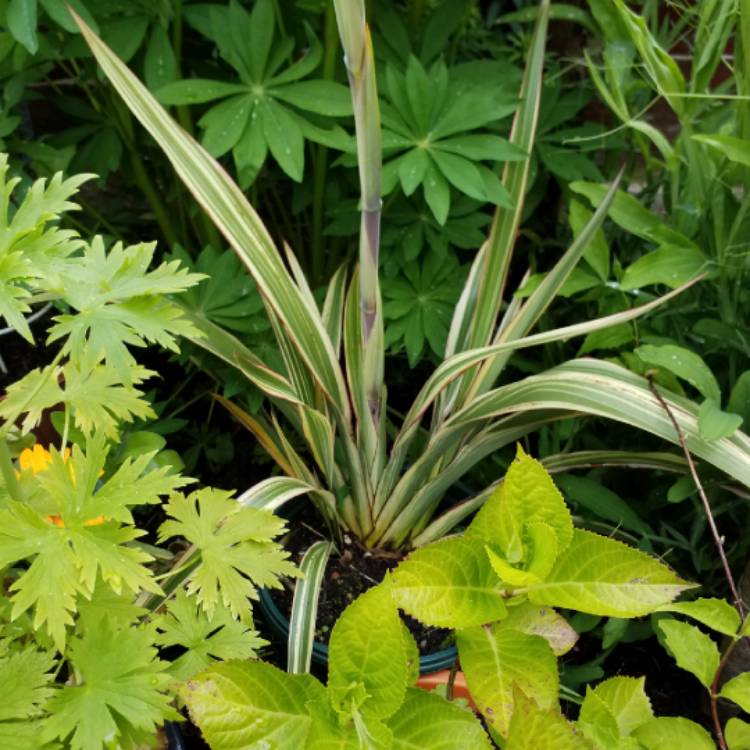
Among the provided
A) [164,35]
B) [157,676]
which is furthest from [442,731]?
[164,35]

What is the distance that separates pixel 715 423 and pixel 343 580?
48 cm

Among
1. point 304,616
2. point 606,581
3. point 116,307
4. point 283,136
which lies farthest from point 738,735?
point 283,136

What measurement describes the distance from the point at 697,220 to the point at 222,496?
2.14 feet

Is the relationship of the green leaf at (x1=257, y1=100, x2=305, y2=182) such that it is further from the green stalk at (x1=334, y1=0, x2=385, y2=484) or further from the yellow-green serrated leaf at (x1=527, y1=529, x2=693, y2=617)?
the yellow-green serrated leaf at (x1=527, y1=529, x2=693, y2=617)

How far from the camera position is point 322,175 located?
1.33 m

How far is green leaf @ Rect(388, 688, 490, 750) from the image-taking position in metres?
0.77

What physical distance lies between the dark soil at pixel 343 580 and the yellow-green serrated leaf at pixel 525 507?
315mm

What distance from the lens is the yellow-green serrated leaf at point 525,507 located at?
81 cm

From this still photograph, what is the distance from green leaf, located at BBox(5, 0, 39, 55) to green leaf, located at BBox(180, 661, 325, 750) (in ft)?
2.25

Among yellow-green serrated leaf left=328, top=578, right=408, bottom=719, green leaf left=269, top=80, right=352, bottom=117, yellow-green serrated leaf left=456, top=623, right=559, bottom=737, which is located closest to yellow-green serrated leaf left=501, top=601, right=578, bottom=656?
yellow-green serrated leaf left=456, top=623, right=559, bottom=737

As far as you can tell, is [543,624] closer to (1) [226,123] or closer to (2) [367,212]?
(2) [367,212]

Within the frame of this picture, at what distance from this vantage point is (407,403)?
1.55 meters

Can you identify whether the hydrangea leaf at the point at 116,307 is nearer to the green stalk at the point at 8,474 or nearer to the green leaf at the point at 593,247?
the green stalk at the point at 8,474

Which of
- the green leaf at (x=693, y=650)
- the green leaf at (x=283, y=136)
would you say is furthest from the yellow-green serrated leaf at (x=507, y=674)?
the green leaf at (x=283, y=136)
